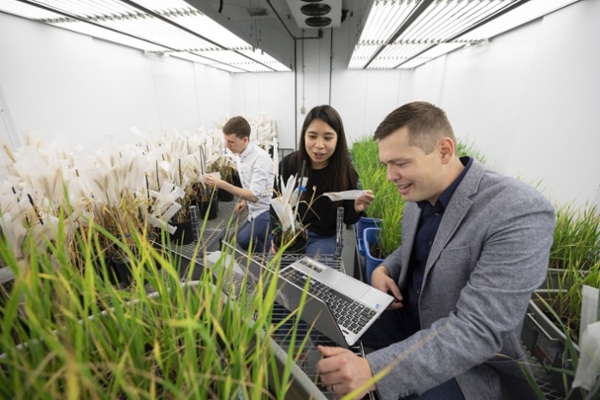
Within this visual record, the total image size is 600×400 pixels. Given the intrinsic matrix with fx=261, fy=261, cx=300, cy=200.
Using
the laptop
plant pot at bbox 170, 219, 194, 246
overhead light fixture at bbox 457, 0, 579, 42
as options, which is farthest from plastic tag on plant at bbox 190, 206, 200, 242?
overhead light fixture at bbox 457, 0, 579, 42

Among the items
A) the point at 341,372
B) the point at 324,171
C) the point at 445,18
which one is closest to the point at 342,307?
the point at 341,372

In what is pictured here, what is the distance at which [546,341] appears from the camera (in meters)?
0.88

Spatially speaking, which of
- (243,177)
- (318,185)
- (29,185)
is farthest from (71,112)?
(318,185)

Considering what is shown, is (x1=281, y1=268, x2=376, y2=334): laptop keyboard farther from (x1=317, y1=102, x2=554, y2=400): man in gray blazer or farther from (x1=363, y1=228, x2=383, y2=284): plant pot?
(x1=363, y1=228, x2=383, y2=284): plant pot

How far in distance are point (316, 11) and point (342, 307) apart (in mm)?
2891

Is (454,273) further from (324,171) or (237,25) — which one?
(237,25)

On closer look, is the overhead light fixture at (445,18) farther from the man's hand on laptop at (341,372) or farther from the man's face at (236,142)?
the man's hand on laptop at (341,372)

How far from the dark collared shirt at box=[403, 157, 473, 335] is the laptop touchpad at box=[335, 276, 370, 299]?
28cm

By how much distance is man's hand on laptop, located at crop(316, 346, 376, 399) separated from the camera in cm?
56

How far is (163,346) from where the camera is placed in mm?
401

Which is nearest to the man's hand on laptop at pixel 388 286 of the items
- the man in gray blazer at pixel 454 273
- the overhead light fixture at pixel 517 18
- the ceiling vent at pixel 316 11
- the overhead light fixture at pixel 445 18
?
the man in gray blazer at pixel 454 273

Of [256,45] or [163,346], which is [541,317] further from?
[256,45]

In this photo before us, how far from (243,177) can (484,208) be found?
1.94 meters

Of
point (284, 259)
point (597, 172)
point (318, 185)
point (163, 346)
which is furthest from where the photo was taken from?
point (318, 185)
